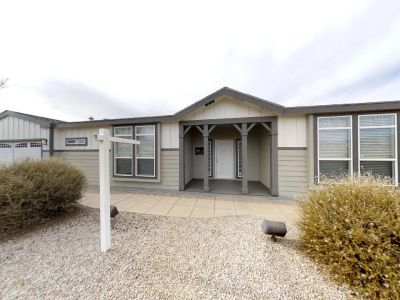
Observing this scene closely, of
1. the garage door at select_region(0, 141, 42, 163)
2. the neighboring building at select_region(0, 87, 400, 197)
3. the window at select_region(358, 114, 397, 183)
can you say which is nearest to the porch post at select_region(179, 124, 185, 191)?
the neighboring building at select_region(0, 87, 400, 197)

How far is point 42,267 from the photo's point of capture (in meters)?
2.41

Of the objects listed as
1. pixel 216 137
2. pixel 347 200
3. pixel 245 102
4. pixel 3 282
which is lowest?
pixel 3 282

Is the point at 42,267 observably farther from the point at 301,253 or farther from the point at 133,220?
the point at 301,253

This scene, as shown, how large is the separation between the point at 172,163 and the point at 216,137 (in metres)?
3.65

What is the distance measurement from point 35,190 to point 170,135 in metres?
4.60

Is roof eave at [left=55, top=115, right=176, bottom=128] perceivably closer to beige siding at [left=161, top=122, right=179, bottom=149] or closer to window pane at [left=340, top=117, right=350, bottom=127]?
beige siding at [left=161, top=122, right=179, bottom=149]

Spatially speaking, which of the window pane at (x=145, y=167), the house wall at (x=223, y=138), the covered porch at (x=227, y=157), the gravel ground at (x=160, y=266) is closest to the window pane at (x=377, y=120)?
the covered porch at (x=227, y=157)

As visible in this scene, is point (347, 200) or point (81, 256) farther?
point (81, 256)

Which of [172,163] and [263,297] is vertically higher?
[172,163]

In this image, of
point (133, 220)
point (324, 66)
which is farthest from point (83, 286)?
point (324, 66)

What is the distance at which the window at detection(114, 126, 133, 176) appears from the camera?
24.9 feet

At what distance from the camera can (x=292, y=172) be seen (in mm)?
6184

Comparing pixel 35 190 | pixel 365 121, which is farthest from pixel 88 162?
pixel 365 121

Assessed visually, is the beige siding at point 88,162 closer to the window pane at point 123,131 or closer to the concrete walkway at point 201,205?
the window pane at point 123,131
